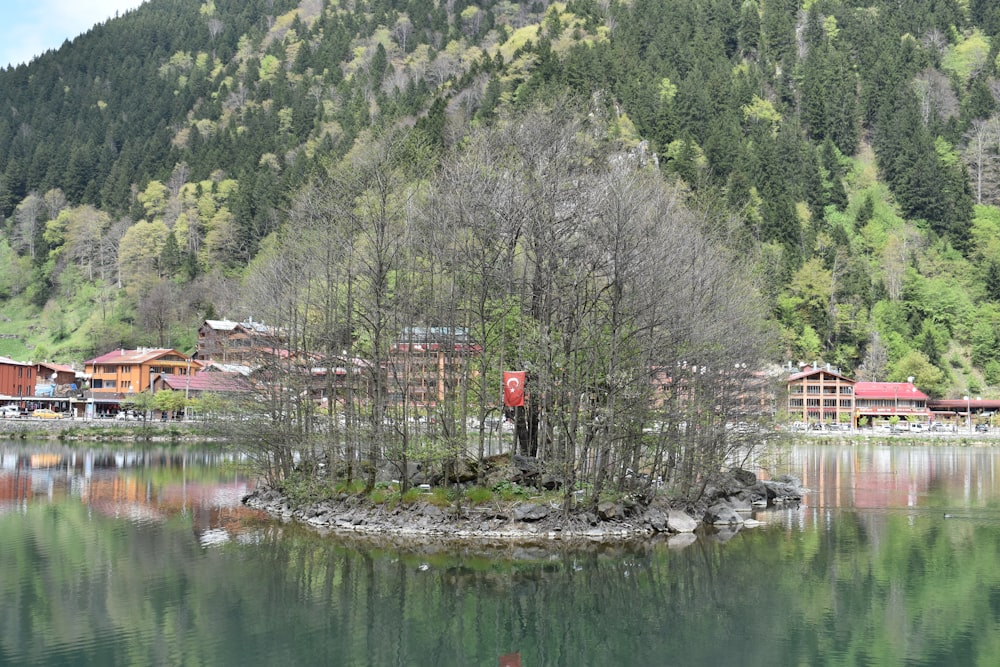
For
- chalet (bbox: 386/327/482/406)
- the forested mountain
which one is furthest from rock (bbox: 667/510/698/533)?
the forested mountain

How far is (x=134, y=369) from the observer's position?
123062mm

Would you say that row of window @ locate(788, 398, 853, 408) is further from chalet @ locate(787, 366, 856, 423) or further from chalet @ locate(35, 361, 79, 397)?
chalet @ locate(35, 361, 79, 397)

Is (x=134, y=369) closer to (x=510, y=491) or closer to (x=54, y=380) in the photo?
(x=54, y=380)

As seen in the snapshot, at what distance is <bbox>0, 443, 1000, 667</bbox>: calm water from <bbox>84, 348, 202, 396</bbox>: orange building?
7984cm

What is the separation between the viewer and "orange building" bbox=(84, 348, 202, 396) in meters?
123

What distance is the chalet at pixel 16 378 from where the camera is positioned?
122 meters

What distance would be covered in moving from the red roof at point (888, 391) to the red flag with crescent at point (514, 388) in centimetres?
10577

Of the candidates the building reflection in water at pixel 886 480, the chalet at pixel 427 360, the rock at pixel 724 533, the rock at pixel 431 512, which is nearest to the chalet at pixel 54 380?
the building reflection in water at pixel 886 480

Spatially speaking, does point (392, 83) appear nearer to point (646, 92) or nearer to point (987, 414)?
point (646, 92)

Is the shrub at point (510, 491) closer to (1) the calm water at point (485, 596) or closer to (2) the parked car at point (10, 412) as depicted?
(1) the calm water at point (485, 596)

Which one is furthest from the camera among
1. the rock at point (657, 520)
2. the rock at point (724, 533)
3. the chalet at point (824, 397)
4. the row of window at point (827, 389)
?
the row of window at point (827, 389)

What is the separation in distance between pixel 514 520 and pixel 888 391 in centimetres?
10869

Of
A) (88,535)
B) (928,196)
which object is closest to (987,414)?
(928,196)

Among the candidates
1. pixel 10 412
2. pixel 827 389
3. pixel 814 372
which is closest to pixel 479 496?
pixel 10 412
